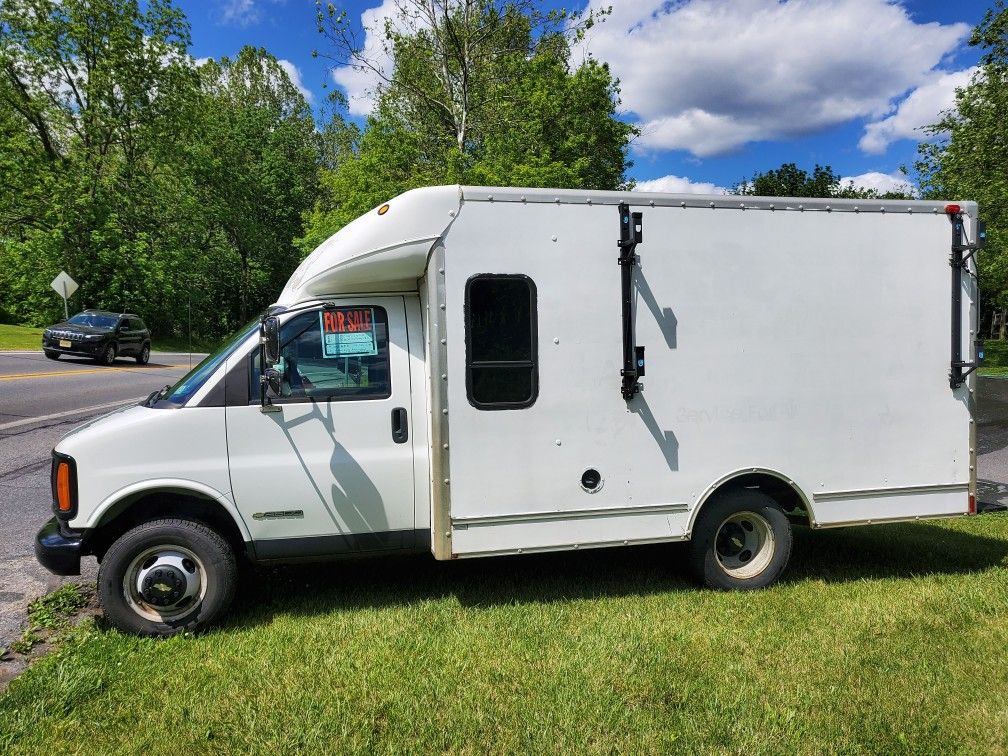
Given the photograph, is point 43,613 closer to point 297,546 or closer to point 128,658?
point 128,658

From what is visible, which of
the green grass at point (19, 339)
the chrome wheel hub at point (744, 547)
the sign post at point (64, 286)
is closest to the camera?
the chrome wheel hub at point (744, 547)

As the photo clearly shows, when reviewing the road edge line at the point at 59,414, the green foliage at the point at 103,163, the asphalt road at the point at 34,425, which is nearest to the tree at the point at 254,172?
the green foliage at the point at 103,163

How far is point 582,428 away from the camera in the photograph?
4.42 metres

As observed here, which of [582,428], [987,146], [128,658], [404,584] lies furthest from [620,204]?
[987,146]

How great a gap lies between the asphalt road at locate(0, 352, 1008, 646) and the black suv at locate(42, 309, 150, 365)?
452mm

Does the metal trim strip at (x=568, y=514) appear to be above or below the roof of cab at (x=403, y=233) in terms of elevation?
below

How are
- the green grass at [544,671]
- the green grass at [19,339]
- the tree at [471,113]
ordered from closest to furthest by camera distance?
the green grass at [544,671] → the tree at [471,113] → the green grass at [19,339]

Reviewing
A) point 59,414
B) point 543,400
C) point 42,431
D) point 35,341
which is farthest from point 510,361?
point 35,341

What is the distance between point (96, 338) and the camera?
20.8 meters

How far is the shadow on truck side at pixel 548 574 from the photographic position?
4699mm

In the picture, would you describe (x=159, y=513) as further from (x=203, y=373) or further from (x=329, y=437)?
(x=329, y=437)

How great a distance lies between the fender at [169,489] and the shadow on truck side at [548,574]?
69 centimetres

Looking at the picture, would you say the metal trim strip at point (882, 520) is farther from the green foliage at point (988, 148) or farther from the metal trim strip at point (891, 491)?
the green foliage at point (988, 148)

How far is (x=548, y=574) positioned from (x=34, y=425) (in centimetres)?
911
